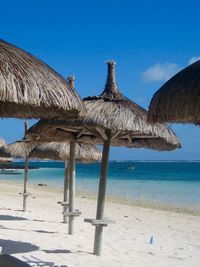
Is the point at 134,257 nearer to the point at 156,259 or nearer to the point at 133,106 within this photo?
the point at 156,259

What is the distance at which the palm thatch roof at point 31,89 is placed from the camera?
3723 mm

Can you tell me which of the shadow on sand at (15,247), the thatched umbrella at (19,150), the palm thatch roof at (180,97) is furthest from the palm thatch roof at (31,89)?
the thatched umbrella at (19,150)

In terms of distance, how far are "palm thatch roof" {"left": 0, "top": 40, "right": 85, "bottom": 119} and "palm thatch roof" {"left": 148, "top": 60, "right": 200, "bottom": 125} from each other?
80 cm

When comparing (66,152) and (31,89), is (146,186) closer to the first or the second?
(66,152)

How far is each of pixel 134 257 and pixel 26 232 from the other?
87.0 inches

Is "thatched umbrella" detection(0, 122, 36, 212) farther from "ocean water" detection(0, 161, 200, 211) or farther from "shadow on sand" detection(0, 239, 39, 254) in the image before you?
"ocean water" detection(0, 161, 200, 211)

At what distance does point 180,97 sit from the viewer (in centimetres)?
356

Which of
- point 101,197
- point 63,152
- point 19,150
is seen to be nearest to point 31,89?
point 101,197

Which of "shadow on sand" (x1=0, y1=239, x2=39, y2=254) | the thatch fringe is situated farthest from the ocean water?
"shadow on sand" (x1=0, y1=239, x2=39, y2=254)

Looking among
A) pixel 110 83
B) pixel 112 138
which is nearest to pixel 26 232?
pixel 112 138

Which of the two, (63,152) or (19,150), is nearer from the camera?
(63,152)

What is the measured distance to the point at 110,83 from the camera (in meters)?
6.28

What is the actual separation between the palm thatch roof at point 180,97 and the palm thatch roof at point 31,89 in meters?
0.80

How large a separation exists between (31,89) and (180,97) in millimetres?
1161
